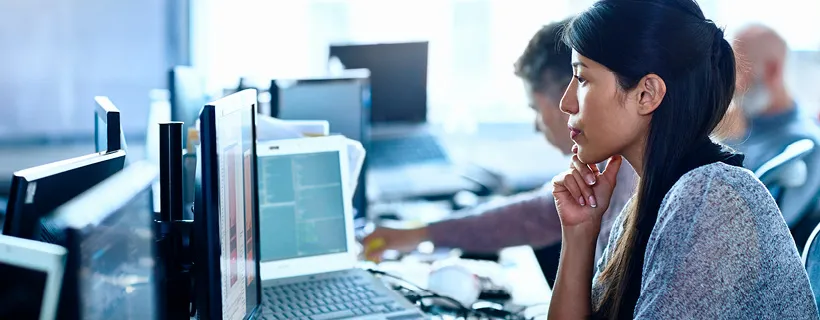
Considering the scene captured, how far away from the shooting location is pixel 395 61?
3512 mm

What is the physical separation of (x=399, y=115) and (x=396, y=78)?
15cm

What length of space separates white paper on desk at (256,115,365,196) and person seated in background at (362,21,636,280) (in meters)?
A: 0.23

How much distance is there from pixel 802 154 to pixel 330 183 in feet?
3.78

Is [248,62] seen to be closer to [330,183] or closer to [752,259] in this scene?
[330,183]

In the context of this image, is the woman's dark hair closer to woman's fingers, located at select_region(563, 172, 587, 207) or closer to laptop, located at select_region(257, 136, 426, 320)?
woman's fingers, located at select_region(563, 172, 587, 207)

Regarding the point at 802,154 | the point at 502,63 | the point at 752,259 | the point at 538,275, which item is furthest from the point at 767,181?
the point at 502,63

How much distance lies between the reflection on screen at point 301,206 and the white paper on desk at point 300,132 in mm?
168

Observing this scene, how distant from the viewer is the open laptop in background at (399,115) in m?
3.38

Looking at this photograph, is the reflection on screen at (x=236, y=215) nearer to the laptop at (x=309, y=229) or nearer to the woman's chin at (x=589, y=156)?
the laptop at (x=309, y=229)

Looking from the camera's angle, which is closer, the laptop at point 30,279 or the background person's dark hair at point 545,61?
the laptop at point 30,279

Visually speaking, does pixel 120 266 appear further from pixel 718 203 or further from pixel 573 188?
pixel 573 188

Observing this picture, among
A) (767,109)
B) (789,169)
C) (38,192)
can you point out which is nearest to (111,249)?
(38,192)

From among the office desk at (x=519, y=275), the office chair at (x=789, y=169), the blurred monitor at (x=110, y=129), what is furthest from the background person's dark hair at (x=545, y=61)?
the blurred monitor at (x=110, y=129)

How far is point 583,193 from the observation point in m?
1.57
